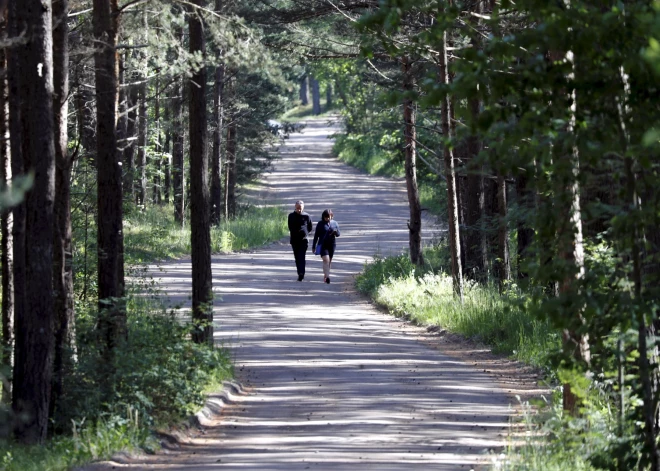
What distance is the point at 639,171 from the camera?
6738 millimetres

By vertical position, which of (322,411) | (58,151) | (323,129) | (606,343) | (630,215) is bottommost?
(322,411)

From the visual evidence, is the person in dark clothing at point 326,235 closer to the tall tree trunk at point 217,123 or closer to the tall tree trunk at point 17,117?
the tall tree trunk at point 217,123

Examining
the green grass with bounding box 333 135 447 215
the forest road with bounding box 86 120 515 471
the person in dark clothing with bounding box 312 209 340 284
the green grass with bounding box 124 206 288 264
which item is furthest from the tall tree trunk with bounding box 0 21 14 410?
the green grass with bounding box 333 135 447 215

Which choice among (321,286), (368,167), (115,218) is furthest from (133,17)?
(368,167)

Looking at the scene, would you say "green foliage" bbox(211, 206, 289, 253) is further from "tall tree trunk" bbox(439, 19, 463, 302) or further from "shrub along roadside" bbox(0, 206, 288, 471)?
"shrub along roadside" bbox(0, 206, 288, 471)

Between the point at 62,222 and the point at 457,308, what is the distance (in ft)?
29.7

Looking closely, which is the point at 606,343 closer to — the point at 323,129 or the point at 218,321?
the point at 218,321

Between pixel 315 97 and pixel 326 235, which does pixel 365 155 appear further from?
pixel 326 235

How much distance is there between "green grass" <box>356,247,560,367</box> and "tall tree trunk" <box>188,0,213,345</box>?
14.6 feet

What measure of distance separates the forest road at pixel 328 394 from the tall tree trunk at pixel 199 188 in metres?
0.68

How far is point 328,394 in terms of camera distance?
13586 mm

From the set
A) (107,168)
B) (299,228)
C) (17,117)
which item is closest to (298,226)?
(299,228)

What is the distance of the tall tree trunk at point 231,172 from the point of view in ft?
140

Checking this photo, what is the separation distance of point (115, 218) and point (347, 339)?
5900 mm
